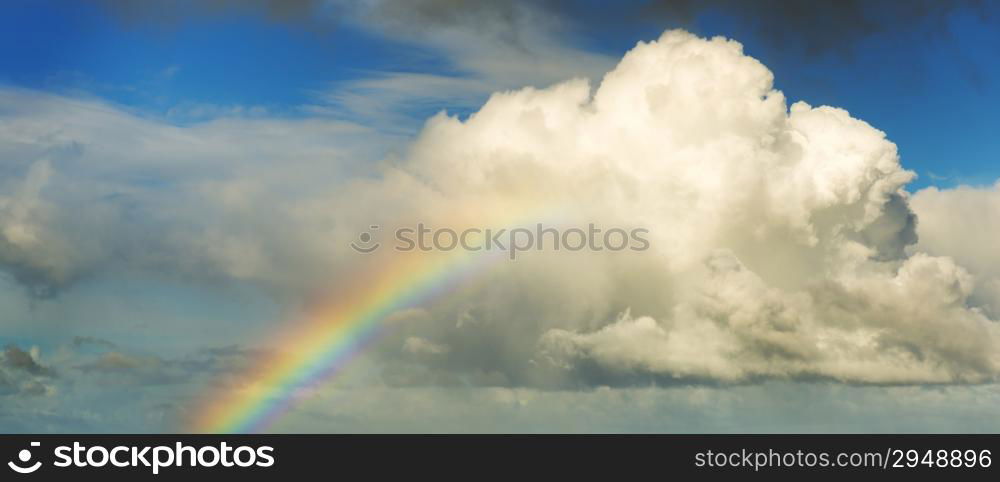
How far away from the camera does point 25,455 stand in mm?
191500

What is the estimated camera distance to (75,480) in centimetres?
19325

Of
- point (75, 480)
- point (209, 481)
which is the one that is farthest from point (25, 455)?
point (209, 481)

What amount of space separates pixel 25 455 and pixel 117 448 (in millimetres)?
15925

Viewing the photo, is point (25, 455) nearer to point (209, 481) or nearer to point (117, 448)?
point (117, 448)

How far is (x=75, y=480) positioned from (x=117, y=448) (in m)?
9.48

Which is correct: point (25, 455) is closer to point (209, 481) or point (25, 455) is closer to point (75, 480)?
point (75, 480)

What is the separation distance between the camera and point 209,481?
19188 centimetres

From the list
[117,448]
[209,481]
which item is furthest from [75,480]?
[209,481]

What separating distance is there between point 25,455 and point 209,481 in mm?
33159

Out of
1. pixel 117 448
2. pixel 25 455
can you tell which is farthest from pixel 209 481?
pixel 25 455

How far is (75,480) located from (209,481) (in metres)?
24.6

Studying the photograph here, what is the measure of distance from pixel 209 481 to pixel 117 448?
708 inches

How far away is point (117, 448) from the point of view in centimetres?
19338
